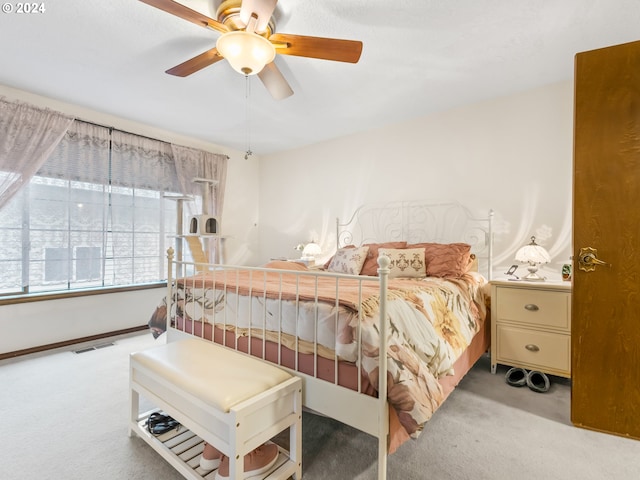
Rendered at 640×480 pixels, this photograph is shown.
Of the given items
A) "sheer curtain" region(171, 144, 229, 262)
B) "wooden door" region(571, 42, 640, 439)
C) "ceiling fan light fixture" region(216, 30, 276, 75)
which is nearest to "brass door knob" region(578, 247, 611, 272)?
"wooden door" region(571, 42, 640, 439)

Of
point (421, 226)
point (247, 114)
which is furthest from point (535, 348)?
point (247, 114)

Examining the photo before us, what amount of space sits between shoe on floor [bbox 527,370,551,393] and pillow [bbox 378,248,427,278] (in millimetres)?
1040

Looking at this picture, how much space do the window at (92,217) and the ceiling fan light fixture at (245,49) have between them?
8.06ft

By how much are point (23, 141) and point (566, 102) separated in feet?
15.4

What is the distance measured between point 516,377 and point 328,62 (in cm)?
281

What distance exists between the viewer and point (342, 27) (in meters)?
1.97

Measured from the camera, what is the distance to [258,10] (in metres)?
1.49

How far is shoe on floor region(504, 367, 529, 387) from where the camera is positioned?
7.57 feet

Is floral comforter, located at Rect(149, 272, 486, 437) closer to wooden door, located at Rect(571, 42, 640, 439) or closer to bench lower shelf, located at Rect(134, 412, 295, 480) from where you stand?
bench lower shelf, located at Rect(134, 412, 295, 480)

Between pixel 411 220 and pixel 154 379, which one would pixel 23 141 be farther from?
pixel 411 220

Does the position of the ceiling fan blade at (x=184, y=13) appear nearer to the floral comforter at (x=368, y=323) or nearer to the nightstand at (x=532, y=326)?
the floral comforter at (x=368, y=323)

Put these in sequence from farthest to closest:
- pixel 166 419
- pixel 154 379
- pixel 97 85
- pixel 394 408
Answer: pixel 97 85
pixel 166 419
pixel 154 379
pixel 394 408

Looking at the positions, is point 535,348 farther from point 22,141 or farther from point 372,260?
point 22,141

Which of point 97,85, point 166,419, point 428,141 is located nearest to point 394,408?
point 166,419
